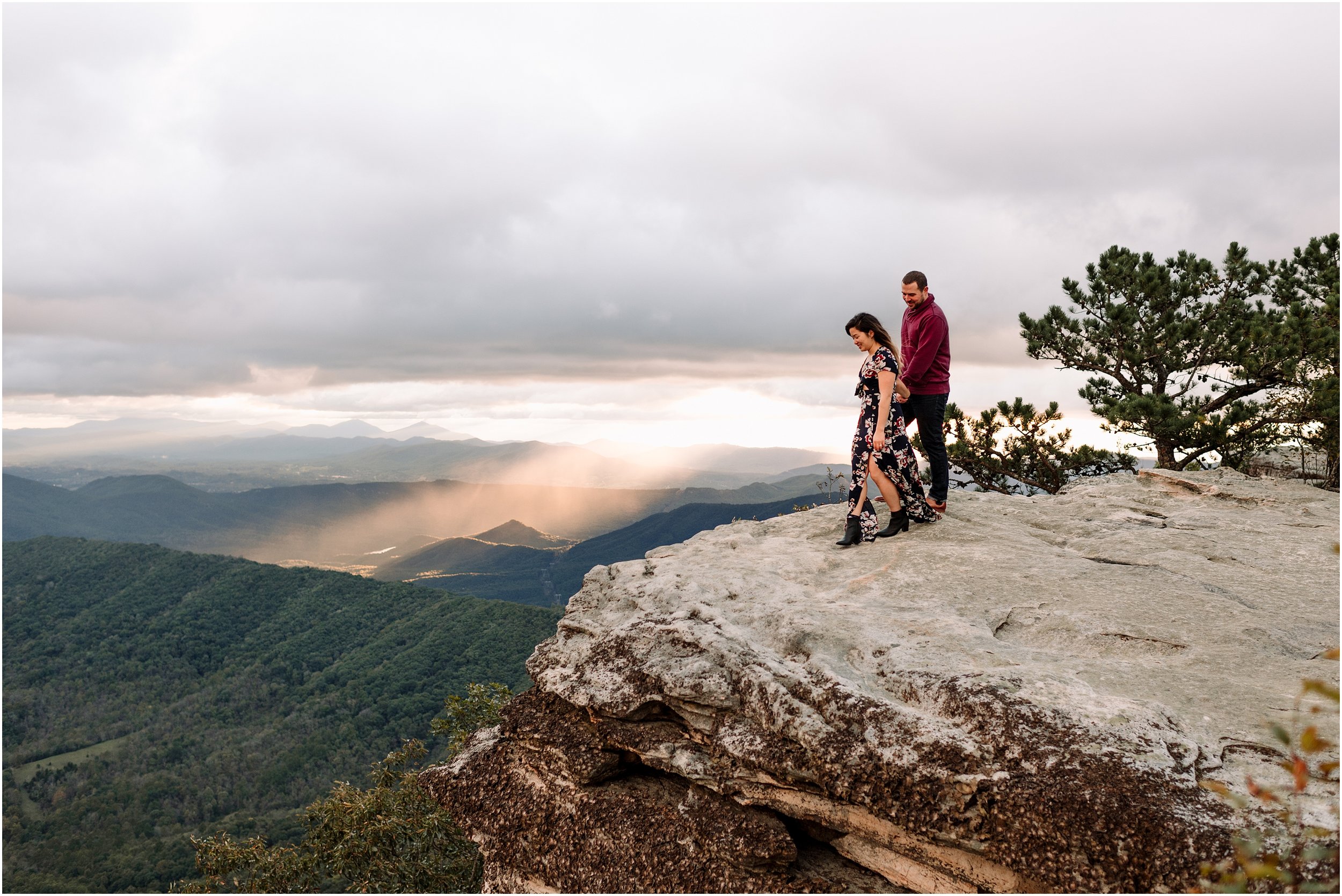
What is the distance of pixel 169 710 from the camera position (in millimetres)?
144250

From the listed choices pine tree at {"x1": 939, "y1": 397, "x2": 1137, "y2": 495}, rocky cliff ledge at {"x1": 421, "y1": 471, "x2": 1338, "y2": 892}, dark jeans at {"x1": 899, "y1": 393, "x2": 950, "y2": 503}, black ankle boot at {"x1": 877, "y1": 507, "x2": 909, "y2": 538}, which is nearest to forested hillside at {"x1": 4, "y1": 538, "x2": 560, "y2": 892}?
pine tree at {"x1": 939, "y1": 397, "x2": 1137, "y2": 495}

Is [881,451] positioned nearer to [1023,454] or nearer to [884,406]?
[884,406]

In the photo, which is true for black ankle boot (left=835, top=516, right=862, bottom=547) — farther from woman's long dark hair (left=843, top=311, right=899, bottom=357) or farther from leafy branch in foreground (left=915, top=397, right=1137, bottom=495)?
leafy branch in foreground (left=915, top=397, right=1137, bottom=495)

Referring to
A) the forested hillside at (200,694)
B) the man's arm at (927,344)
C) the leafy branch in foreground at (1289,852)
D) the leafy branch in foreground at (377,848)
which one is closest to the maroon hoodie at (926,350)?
the man's arm at (927,344)

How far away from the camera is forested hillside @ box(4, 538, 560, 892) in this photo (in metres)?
102

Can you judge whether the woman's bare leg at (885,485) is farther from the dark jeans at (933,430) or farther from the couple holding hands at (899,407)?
the dark jeans at (933,430)

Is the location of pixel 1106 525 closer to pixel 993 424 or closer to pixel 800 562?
pixel 800 562

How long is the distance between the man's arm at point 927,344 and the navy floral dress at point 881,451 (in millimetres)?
569

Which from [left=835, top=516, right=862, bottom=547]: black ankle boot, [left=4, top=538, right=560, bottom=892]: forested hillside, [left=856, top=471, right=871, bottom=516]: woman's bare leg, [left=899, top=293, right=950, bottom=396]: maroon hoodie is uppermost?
[left=899, top=293, right=950, bottom=396]: maroon hoodie

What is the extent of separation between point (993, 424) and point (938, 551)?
13315mm

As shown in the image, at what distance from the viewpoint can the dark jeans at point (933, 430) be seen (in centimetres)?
1051

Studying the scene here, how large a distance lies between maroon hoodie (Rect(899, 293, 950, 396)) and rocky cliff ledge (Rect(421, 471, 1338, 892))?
2.05 metres

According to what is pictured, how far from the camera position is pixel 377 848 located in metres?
22.6

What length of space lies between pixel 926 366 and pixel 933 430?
3.32 ft
